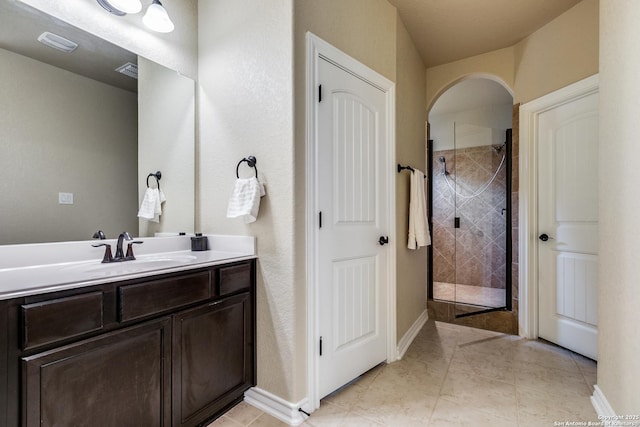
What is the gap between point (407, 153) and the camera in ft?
8.80

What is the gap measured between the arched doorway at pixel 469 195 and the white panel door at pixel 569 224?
67 centimetres

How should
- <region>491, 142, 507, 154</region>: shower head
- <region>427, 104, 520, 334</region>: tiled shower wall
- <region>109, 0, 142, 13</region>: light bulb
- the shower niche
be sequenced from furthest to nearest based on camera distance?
1. the shower niche
2. <region>491, 142, 507, 154</region>: shower head
3. <region>427, 104, 520, 334</region>: tiled shower wall
4. <region>109, 0, 142, 13</region>: light bulb

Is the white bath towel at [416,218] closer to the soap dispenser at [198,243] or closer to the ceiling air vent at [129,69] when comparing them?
the soap dispenser at [198,243]

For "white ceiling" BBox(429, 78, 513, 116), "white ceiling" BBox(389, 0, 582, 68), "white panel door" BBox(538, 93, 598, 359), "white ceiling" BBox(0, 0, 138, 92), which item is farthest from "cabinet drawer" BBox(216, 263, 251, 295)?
"white ceiling" BBox(429, 78, 513, 116)

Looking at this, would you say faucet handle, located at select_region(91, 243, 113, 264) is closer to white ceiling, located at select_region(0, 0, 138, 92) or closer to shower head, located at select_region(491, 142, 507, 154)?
white ceiling, located at select_region(0, 0, 138, 92)

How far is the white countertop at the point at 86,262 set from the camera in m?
1.06

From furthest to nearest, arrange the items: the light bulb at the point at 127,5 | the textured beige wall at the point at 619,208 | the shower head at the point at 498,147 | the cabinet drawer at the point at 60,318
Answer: the shower head at the point at 498,147, the light bulb at the point at 127,5, the textured beige wall at the point at 619,208, the cabinet drawer at the point at 60,318

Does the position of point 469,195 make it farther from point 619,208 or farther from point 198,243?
point 198,243

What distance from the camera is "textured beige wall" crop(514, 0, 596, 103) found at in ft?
7.45

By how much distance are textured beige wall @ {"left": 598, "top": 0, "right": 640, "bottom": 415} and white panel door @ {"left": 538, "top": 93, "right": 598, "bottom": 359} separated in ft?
2.66

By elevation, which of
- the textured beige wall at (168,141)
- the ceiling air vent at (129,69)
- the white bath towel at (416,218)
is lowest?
the white bath towel at (416,218)

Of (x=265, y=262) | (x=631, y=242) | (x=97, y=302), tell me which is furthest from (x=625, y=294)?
(x=97, y=302)

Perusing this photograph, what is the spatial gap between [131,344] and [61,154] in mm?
1016

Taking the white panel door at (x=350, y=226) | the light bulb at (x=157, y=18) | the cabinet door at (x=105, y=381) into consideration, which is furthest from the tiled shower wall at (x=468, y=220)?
the cabinet door at (x=105, y=381)
